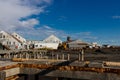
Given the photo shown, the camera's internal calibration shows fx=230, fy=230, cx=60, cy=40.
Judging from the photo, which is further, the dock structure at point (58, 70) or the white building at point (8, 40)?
the white building at point (8, 40)

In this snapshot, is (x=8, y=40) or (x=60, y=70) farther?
(x=8, y=40)

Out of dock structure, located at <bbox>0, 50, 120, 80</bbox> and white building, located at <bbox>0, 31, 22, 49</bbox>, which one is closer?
dock structure, located at <bbox>0, 50, 120, 80</bbox>

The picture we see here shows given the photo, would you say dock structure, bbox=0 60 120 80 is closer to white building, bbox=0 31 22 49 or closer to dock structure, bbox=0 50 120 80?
dock structure, bbox=0 50 120 80

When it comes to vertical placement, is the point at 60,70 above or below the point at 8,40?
below

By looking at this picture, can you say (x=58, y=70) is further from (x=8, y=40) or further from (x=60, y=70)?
(x=8, y=40)

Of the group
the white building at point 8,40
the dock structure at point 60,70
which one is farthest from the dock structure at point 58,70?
the white building at point 8,40

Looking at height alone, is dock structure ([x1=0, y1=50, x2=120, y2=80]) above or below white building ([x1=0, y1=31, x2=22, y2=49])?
below

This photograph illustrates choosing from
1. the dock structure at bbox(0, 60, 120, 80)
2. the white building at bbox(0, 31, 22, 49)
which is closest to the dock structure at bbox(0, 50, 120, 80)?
the dock structure at bbox(0, 60, 120, 80)

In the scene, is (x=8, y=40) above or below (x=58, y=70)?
above

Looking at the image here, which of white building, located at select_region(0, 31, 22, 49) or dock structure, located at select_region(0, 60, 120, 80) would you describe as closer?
dock structure, located at select_region(0, 60, 120, 80)

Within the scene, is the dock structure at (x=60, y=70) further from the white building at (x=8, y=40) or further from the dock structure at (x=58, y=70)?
the white building at (x=8, y=40)

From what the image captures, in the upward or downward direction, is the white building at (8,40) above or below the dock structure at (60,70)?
above

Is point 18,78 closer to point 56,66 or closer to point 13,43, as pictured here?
point 56,66

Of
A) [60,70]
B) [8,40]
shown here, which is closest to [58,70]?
[60,70]
